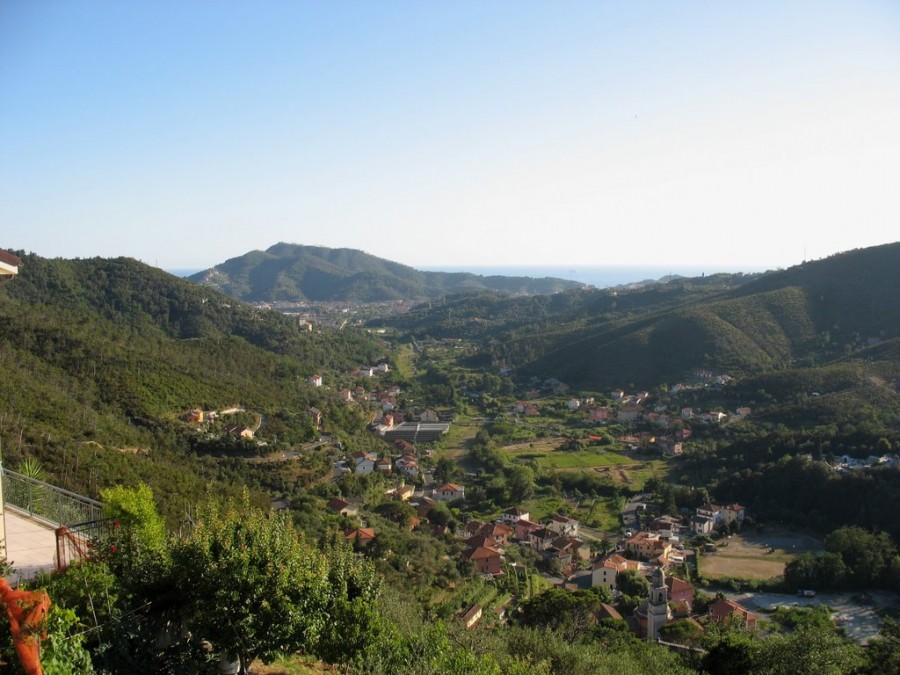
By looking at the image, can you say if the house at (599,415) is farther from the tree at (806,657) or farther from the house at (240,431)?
the tree at (806,657)

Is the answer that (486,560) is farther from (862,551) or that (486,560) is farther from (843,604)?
(862,551)

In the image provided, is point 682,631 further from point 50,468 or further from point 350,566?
point 50,468

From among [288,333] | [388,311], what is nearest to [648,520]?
[288,333]

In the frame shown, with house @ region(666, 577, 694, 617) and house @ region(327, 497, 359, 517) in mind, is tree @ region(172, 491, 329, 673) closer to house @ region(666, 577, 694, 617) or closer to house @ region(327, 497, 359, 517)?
house @ region(666, 577, 694, 617)

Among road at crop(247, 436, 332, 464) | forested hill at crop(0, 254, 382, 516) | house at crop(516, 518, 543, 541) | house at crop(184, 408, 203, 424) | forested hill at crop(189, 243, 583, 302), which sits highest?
forested hill at crop(189, 243, 583, 302)

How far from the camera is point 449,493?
1107 inches

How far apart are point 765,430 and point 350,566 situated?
33.9 m

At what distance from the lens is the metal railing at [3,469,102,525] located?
655 centimetres

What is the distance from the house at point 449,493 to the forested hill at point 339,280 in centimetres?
11296

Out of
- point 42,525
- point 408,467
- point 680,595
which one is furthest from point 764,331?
point 42,525

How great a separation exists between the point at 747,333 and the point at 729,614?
40.2 meters

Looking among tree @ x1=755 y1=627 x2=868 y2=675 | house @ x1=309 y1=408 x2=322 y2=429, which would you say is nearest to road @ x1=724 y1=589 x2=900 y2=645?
tree @ x1=755 y1=627 x2=868 y2=675

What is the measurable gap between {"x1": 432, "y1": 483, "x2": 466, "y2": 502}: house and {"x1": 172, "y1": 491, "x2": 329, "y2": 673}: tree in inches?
902

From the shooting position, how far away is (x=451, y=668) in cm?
535
